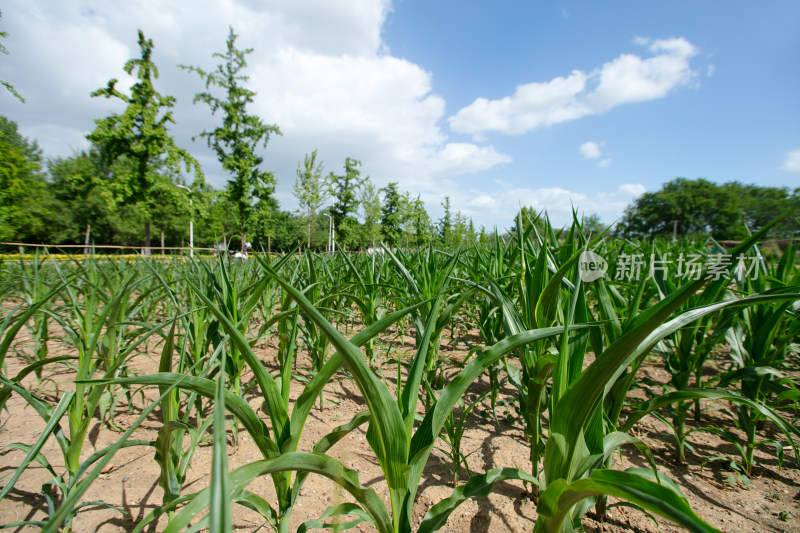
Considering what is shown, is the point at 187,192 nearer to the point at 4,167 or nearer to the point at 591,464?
the point at 4,167

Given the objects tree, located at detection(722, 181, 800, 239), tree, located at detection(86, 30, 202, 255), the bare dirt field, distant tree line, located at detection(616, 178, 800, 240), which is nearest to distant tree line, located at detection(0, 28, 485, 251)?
tree, located at detection(86, 30, 202, 255)

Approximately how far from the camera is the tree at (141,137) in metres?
11.7

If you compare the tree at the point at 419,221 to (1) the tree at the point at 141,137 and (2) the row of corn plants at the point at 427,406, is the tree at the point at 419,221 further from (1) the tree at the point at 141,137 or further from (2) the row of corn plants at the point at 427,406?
(2) the row of corn plants at the point at 427,406

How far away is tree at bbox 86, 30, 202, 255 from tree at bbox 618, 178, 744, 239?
5079 centimetres

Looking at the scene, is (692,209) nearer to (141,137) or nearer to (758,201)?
(758,201)

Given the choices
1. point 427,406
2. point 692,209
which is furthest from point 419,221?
point 692,209

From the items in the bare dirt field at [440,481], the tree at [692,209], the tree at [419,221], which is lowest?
the bare dirt field at [440,481]

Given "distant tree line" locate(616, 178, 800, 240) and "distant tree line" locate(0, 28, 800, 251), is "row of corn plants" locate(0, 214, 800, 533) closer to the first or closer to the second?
"distant tree line" locate(0, 28, 800, 251)

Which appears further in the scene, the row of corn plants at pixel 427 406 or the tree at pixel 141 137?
the tree at pixel 141 137

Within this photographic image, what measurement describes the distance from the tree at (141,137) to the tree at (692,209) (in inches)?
2000

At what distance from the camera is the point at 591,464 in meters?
0.80

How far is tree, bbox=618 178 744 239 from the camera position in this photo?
4625cm

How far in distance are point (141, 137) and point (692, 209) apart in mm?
63726

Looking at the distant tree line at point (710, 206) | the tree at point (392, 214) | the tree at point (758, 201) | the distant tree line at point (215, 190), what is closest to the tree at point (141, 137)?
the distant tree line at point (215, 190)
